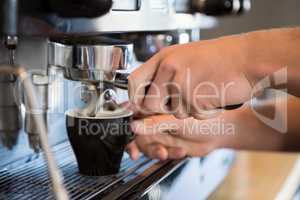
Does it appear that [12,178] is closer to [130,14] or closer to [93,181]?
[93,181]

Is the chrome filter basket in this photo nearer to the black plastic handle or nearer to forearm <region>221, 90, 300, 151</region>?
the black plastic handle

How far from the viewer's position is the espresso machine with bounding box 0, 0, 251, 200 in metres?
0.45

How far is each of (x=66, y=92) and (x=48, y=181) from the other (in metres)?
0.14

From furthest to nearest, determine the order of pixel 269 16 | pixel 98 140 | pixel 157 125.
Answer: pixel 269 16 < pixel 157 125 < pixel 98 140

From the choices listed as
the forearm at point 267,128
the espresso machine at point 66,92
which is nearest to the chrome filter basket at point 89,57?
the espresso machine at point 66,92

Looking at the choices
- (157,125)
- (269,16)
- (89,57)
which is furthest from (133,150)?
(269,16)

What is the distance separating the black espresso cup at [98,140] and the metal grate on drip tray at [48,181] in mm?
12

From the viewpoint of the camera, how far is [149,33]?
28.8 inches

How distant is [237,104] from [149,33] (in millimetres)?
311

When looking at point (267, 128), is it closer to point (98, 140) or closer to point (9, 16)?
point (98, 140)

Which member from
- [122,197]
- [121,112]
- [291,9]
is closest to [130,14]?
[121,112]

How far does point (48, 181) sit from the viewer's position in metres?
0.49

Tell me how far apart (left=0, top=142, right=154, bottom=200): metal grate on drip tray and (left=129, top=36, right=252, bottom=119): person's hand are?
0.37 feet

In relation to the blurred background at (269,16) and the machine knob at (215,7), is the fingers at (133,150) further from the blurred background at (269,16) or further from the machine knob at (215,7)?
the blurred background at (269,16)
